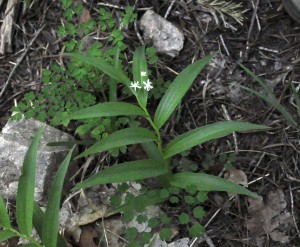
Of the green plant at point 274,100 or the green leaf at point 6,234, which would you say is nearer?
the green leaf at point 6,234

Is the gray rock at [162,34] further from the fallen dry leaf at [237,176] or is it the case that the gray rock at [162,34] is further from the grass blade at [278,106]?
the fallen dry leaf at [237,176]

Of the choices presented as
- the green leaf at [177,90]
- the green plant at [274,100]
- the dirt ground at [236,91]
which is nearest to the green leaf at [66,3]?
the dirt ground at [236,91]

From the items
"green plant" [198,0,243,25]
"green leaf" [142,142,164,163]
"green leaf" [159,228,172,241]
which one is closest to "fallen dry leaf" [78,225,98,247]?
"green leaf" [159,228,172,241]

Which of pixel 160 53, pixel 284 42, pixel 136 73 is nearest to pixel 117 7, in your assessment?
pixel 160 53

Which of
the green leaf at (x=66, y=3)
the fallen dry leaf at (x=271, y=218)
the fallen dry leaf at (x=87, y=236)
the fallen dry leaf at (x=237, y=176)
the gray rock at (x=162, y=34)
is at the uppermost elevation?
the green leaf at (x=66, y=3)

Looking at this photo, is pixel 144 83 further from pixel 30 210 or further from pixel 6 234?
pixel 6 234

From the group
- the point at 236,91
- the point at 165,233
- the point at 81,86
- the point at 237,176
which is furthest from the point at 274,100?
the point at 81,86
